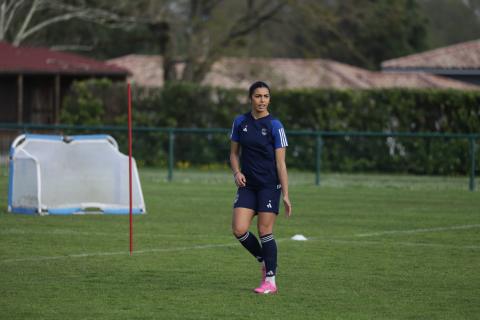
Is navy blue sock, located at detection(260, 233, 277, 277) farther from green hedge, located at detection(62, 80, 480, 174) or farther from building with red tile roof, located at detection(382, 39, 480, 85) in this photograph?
building with red tile roof, located at detection(382, 39, 480, 85)

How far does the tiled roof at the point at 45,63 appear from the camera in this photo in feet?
129

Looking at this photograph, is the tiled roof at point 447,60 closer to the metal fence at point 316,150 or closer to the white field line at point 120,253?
the metal fence at point 316,150

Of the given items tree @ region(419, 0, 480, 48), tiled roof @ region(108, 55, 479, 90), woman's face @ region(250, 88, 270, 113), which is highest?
tree @ region(419, 0, 480, 48)

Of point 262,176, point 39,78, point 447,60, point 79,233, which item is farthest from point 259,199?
point 39,78

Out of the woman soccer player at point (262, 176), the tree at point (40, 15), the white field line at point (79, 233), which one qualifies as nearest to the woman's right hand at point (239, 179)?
the woman soccer player at point (262, 176)

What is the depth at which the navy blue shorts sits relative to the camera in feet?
33.9

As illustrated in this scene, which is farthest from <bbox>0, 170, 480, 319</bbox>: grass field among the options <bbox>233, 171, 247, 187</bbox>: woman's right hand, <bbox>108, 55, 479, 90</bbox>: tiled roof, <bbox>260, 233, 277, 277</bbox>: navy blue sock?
<bbox>108, 55, 479, 90</bbox>: tiled roof

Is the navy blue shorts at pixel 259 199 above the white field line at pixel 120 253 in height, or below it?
above

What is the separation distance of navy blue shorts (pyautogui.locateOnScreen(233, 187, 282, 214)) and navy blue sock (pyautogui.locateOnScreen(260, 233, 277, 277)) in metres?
0.28

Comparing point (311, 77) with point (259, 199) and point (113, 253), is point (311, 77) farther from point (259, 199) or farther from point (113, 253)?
point (259, 199)

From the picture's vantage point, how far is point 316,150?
27.4 meters

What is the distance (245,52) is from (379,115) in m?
11.6

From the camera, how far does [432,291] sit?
1051 cm

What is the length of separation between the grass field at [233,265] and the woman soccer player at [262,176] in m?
0.51
